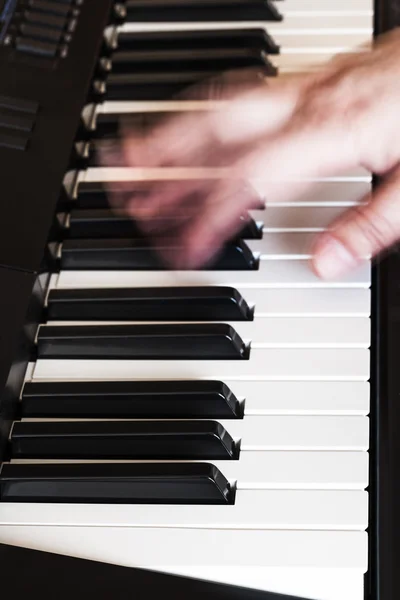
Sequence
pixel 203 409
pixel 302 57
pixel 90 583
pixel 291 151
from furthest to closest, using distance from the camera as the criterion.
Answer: pixel 302 57 < pixel 291 151 < pixel 203 409 < pixel 90 583

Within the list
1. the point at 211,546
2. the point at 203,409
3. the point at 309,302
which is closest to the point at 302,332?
the point at 309,302

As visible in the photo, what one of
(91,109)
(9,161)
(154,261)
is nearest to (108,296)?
(154,261)

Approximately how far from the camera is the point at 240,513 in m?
0.88

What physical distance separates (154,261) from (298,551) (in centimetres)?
40

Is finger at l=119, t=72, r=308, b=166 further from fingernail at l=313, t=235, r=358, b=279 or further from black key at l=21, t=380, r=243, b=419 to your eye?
black key at l=21, t=380, r=243, b=419

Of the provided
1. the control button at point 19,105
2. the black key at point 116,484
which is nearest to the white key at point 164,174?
the control button at point 19,105

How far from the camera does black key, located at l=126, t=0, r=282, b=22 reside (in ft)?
4.42

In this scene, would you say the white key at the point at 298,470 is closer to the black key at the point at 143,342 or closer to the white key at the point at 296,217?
the black key at the point at 143,342

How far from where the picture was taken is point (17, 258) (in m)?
1.01

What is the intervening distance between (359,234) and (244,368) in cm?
20

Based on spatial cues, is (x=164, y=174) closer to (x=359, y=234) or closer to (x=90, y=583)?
(x=359, y=234)

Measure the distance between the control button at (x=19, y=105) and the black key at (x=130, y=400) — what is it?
15.0 inches

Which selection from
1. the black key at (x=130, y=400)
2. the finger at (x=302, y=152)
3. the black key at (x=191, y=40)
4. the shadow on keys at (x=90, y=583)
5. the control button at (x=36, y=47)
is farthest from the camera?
the black key at (x=191, y=40)

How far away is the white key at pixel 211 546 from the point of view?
85cm
